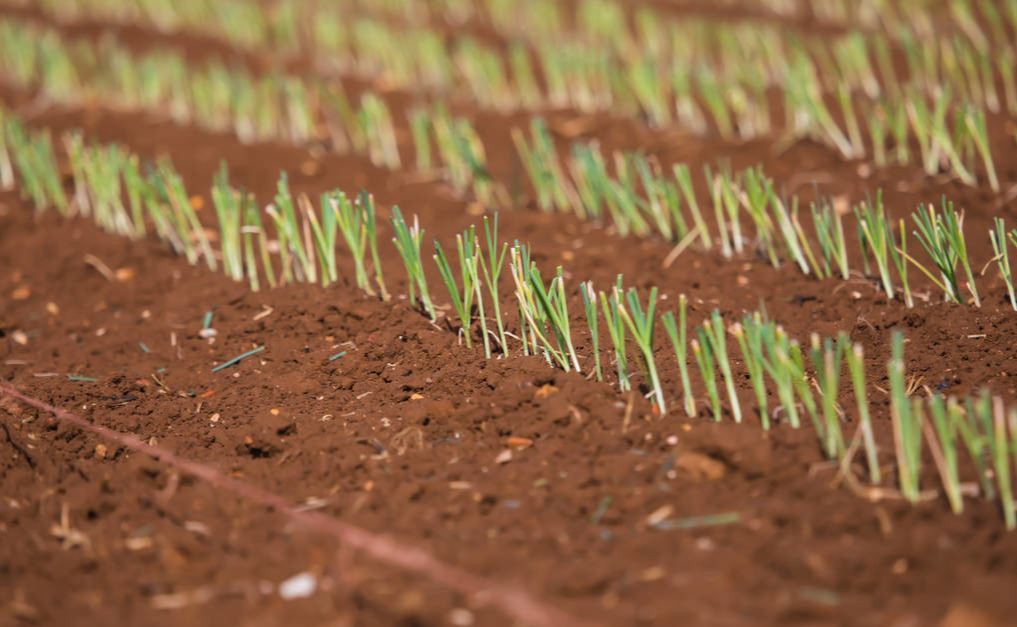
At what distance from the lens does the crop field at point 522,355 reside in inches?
56.7

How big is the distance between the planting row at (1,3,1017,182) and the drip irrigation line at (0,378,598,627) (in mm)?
2180

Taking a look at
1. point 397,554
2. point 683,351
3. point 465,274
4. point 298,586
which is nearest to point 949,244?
point 683,351

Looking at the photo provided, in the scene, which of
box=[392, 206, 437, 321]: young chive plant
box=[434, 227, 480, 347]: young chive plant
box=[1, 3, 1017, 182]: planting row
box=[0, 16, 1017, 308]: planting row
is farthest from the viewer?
box=[1, 3, 1017, 182]: planting row

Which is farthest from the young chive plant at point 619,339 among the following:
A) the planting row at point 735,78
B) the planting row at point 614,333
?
the planting row at point 735,78

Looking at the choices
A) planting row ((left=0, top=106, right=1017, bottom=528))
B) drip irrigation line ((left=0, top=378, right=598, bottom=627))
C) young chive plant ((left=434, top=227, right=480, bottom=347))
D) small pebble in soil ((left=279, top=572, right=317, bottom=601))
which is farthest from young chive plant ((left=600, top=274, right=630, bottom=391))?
small pebble in soil ((left=279, top=572, right=317, bottom=601))

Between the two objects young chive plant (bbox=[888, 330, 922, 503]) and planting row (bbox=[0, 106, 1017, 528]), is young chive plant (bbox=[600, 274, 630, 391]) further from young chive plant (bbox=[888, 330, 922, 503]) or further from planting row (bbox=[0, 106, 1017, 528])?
young chive plant (bbox=[888, 330, 922, 503])

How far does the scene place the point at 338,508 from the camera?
1.65 meters

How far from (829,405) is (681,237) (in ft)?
4.48

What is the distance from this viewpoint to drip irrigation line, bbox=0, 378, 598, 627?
135cm

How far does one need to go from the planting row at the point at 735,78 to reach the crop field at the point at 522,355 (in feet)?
0.10

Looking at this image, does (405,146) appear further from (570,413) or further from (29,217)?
(570,413)

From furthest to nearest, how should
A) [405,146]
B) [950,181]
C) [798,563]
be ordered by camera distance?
[405,146] → [950,181] → [798,563]

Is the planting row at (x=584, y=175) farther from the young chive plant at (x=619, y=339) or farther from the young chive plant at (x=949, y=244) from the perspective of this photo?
the young chive plant at (x=619, y=339)

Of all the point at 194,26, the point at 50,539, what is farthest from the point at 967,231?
the point at 194,26
